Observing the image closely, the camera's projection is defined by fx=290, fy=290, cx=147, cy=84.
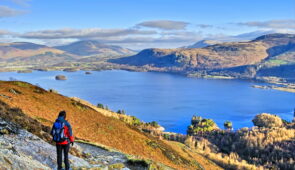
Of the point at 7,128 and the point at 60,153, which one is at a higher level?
the point at 7,128

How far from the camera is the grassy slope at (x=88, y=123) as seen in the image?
1441 inches

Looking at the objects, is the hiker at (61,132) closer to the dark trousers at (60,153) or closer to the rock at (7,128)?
the dark trousers at (60,153)

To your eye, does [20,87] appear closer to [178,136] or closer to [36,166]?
[36,166]

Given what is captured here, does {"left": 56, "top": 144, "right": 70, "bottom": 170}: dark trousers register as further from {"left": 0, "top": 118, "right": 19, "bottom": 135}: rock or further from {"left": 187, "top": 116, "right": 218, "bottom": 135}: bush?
{"left": 187, "top": 116, "right": 218, "bottom": 135}: bush

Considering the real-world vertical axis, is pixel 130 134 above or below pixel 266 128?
above

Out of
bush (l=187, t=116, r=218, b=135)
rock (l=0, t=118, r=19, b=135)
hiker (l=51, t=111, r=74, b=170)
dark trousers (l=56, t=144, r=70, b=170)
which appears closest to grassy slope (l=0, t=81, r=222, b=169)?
rock (l=0, t=118, r=19, b=135)

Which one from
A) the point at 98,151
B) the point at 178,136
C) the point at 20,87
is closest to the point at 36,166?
the point at 98,151

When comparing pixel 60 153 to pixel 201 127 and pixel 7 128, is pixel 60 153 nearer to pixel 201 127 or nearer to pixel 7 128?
pixel 7 128

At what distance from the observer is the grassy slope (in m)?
36.6

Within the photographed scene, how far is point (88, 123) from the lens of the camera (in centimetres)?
4059

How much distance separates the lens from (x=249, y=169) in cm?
10519

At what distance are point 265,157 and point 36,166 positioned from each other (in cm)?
15632

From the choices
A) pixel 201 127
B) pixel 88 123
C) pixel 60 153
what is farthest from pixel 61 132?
pixel 201 127

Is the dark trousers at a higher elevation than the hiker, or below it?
below
